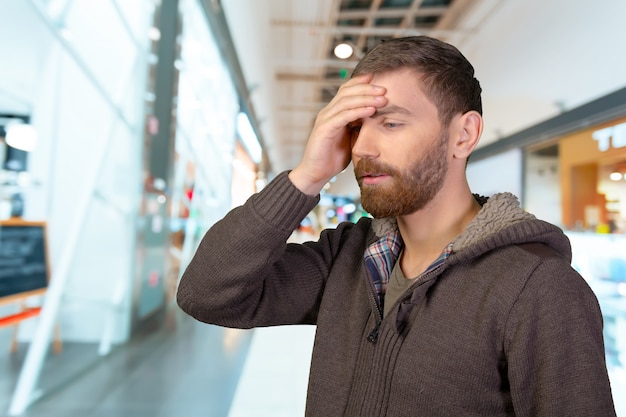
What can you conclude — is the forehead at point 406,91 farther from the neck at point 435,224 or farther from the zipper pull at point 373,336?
the zipper pull at point 373,336

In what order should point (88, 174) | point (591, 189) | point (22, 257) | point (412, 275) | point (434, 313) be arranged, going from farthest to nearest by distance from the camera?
point (591, 189) < point (88, 174) < point (22, 257) < point (412, 275) < point (434, 313)

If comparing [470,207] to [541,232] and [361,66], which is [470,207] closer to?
[541,232]

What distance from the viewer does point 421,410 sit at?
863 mm

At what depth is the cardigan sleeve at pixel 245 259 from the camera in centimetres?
107

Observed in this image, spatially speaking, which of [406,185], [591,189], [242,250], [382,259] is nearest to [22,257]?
[242,250]

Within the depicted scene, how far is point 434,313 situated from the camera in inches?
35.9

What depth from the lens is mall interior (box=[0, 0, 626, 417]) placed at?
275 centimetres

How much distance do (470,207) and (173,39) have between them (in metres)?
4.20

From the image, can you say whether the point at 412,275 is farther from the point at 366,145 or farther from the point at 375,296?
the point at 366,145

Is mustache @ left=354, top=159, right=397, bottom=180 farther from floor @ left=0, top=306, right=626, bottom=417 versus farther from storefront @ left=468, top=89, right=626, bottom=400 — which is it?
storefront @ left=468, top=89, right=626, bottom=400

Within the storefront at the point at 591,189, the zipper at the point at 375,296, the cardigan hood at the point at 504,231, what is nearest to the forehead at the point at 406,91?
the cardigan hood at the point at 504,231

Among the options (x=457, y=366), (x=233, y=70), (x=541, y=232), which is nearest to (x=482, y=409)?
(x=457, y=366)

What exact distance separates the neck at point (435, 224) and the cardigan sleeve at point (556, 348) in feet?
0.97

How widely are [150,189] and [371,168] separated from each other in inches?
144
